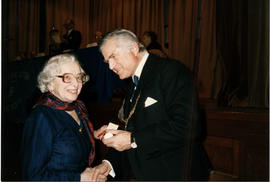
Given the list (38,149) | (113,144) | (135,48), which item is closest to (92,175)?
(113,144)

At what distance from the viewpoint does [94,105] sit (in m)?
2.35

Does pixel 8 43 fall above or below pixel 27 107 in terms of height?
above

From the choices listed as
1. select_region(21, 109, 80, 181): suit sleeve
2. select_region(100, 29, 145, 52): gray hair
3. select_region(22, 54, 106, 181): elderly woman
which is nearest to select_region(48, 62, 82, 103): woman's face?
select_region(22, 54, 106, 181): elderly woman

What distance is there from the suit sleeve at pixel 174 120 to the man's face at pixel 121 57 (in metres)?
0.32

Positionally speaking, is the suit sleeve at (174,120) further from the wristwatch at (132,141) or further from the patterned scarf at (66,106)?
the patterned scarf at (66,106)

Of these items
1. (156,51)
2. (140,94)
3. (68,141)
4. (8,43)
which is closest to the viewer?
(68,141)

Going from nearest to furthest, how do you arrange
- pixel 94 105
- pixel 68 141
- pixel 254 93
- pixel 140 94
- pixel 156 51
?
pixel 68 141
pixel 140 94
pixel 254 93
pixel 94 105
pixel 156 51

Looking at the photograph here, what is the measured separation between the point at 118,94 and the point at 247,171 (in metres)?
1.61

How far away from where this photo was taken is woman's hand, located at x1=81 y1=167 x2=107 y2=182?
129 cm

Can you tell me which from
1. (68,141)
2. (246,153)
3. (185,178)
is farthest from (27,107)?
(246,153)

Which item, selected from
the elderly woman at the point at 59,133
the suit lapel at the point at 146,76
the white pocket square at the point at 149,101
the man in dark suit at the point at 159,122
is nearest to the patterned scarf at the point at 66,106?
the elderly woman at the point at 59,133

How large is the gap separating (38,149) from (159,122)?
2.40ft

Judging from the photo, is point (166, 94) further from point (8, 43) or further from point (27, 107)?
point (27, 107)

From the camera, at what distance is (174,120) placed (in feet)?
4.00
